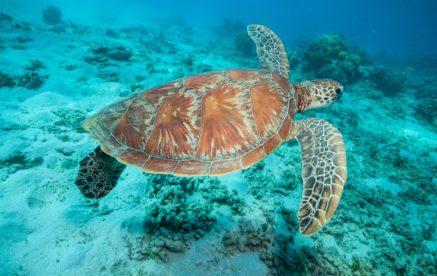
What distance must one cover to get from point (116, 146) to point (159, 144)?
672 millimetres

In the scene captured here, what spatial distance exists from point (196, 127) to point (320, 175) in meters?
1.76

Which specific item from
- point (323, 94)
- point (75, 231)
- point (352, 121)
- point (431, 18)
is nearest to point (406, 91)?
point (352, 121)

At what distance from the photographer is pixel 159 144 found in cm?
305

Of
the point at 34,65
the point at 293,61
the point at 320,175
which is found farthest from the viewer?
the point at 293,61

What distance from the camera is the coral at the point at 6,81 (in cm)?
704

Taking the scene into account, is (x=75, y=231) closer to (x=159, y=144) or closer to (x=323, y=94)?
(x=159, y=144)

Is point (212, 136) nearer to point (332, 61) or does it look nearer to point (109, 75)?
point (109, 75)

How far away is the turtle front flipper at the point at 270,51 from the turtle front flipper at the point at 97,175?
3.93 metres

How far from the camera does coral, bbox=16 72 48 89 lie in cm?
712

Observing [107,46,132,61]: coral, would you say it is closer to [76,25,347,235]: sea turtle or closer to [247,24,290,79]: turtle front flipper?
[247,24,290,79]: turtle front flipper

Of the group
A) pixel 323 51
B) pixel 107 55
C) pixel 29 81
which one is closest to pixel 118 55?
pixel 107 55

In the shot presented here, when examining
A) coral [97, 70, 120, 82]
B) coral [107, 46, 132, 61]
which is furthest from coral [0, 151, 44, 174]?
coral [107, 46, 132, 61]

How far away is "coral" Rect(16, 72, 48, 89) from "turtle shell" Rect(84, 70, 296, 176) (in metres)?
5.63

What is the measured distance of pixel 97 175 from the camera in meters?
3.44
